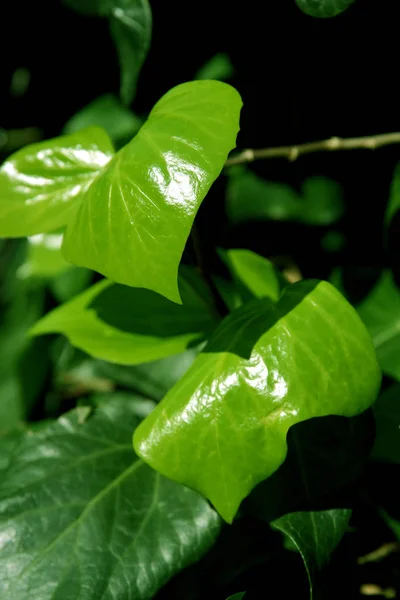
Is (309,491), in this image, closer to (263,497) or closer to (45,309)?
(263,497)

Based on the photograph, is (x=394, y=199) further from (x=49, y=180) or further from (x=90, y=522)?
(x=90, y=522)

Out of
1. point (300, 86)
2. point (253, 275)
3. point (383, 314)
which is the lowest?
point (383, 314)

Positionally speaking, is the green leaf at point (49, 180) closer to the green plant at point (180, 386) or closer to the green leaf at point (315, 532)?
the green plant at point (180, 386)

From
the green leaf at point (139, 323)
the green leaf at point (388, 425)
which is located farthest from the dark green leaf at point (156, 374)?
the green leaf at point (388, 425)

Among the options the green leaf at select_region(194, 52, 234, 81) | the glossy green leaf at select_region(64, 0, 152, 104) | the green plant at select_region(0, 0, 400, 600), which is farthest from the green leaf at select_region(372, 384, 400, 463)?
the green leaf at select_region(194, 52, 234, 81)

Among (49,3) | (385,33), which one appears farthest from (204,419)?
(49,3)

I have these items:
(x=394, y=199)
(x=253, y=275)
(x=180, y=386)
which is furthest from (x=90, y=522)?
(x=394, y=199)

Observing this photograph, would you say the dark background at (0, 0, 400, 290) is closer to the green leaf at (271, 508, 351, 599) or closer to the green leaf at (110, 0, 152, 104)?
the green leaf at (110, 0, 152, 104)
